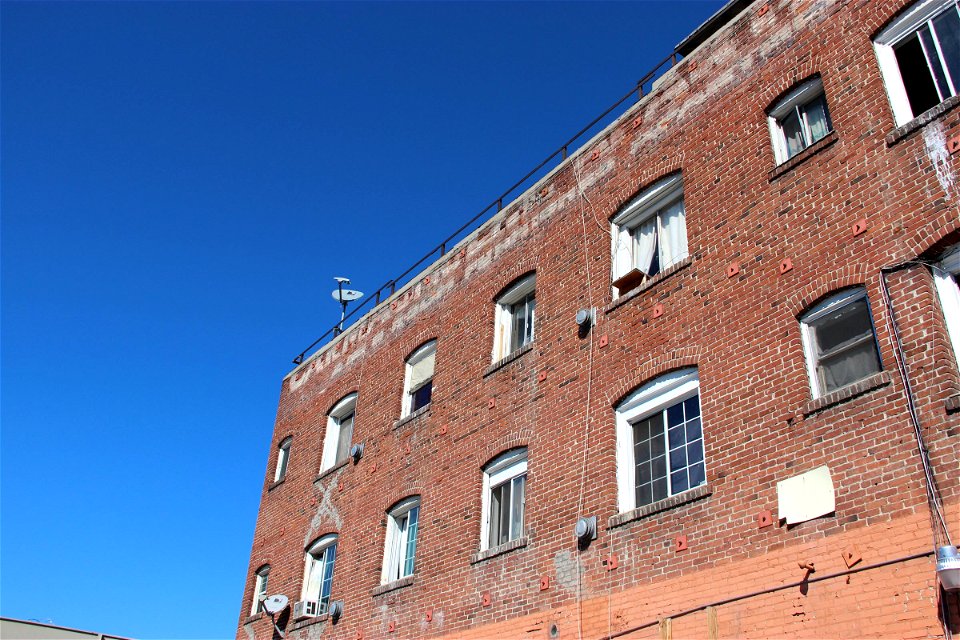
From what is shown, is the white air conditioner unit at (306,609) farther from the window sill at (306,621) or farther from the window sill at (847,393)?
the window sill at (847,393)

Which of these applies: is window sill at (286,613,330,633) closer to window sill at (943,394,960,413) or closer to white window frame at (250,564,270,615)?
white window frame at (250,564,270,615)

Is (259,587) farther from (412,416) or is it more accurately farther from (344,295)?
(344,295)

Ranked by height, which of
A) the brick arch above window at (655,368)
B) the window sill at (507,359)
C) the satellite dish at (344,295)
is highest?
the satellite dish at (344,295)

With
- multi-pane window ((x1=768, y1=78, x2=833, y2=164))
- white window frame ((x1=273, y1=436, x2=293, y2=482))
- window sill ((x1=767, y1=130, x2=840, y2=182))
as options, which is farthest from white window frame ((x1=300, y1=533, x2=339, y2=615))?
multi-pane window ((x1=768, y1=78, x2=833, y2=164))

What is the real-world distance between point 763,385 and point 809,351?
64cm

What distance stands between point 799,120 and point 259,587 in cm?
1448

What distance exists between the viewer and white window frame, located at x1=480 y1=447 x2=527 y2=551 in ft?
44.6

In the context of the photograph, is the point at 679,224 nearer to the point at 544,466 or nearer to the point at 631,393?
the point at 631,393

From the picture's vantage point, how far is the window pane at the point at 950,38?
32.8 ft

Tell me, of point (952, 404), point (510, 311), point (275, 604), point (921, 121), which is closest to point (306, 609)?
point (275, 604)

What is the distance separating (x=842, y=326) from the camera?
9.80 meters

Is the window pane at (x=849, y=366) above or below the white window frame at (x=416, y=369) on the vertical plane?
below

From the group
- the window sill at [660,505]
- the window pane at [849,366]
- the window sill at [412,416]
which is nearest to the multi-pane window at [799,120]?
the window pane at [849,366]

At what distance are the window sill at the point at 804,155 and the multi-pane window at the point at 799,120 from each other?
12.3 inches
